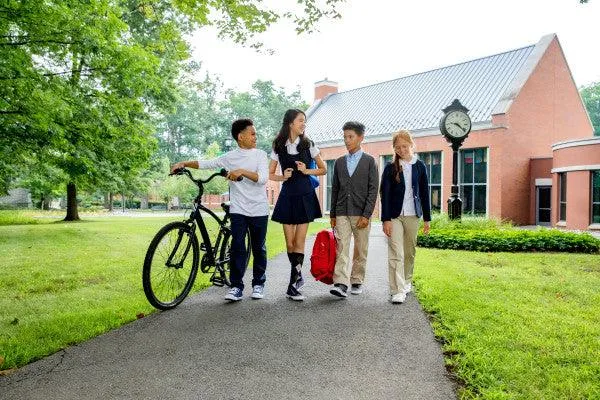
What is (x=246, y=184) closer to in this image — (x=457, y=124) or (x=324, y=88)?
(x=457, y=124)

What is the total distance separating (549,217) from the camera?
23.0 meters

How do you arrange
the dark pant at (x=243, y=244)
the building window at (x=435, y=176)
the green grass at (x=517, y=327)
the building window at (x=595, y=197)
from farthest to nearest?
1. the building window at (x=435, y=176)
2. the building window at (x=595, y=197)
3. the dark pant at (x=243, y=244)
4. the green grass at (x=517, y=327)

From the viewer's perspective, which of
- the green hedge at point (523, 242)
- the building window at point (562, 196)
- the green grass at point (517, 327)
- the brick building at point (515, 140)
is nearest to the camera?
the green grass at point (517, 327)

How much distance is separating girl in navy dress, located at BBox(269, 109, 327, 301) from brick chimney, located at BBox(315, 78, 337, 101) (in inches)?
A: 1339

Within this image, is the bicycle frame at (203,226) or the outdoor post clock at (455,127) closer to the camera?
the bicycle frame at (203,226)

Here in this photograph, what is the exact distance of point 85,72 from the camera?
13094mm

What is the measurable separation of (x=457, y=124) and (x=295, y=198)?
11.6 metres

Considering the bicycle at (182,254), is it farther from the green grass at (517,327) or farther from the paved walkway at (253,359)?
the green grass at (517,327)

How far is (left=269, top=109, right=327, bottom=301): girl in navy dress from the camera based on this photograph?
524cm

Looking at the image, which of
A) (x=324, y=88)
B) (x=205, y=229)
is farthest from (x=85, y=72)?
(x=324, y=88)

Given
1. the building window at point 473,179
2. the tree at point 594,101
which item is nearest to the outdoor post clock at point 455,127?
the building window at point 473,179

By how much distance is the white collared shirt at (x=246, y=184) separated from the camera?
5.18 metres

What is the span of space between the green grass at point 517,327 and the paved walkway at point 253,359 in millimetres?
220

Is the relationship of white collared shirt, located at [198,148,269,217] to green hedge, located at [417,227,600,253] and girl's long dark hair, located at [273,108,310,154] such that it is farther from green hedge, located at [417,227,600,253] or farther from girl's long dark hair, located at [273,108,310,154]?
green hedge, located at [417,227,600,253]
